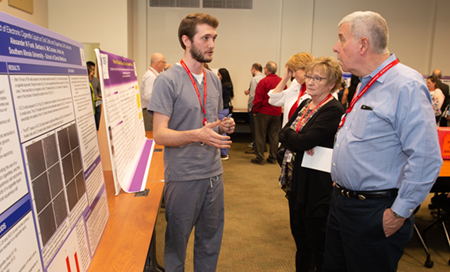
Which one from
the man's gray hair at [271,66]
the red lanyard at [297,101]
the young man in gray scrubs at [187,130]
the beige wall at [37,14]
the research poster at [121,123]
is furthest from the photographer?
the man's gray hair at [271,66]

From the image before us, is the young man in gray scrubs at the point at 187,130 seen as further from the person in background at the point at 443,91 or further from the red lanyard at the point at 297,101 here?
the person in background at the point at 443,91

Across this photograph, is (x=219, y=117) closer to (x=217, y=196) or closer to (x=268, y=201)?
(x=217, y=196)

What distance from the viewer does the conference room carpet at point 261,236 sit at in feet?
8.11

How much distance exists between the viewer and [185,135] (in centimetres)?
147

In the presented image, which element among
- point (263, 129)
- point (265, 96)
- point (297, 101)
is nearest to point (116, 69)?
point (297, 101)

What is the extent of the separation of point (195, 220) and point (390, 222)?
957 millimetres

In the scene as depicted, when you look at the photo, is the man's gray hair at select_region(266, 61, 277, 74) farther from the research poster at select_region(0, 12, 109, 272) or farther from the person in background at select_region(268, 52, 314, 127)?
the research poster at select_region(0, 12, 109, 272)

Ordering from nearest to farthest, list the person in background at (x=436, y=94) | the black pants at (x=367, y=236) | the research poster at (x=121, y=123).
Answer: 1. the black pants at (x=367, y=236)
2. the research poster at (x=121, y=123)
3. the person in background at (x=436, y=94)

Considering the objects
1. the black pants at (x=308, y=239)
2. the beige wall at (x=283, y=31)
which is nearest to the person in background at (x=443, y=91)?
the beige wall at (x=283, y=31)

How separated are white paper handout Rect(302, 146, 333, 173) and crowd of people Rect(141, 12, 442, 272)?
0.01 metres

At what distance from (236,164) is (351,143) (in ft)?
13.7

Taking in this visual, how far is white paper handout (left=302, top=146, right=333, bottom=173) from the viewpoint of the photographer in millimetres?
1917

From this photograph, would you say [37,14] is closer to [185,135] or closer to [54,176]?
[185,135]

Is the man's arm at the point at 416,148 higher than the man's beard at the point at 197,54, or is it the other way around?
the man's beard at the point at 197,54
